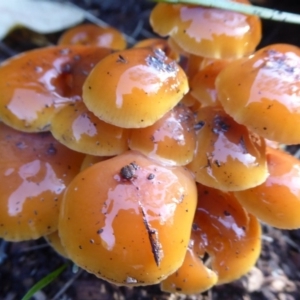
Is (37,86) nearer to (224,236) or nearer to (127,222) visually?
(127,222)

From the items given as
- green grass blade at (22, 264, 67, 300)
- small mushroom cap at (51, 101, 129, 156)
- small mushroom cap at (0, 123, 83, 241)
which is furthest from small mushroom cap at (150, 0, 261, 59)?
green grass blade at (22, 264, 67, 300)

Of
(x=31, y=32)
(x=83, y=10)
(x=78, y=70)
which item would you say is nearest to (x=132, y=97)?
(x=78, y=70)

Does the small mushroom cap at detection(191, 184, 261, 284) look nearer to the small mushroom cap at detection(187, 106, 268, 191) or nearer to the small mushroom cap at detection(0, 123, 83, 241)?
the small mushroom cap at detection(187, 106, 268, 191)

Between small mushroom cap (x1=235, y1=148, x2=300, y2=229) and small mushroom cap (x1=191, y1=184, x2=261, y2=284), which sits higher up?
small mushroom cap (x1=235, y1=148, x2=300, y2=229)

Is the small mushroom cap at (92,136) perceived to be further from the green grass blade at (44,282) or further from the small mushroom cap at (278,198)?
the green grass blade at (44,282)

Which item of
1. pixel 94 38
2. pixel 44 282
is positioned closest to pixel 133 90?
pixel 44 282

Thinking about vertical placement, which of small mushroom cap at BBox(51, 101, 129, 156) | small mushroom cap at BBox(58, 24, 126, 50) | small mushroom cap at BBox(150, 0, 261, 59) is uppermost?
small mushroom cap at BBox(150, 0, 261, 59)

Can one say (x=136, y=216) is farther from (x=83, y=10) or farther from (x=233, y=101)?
(x=83, y=10)
